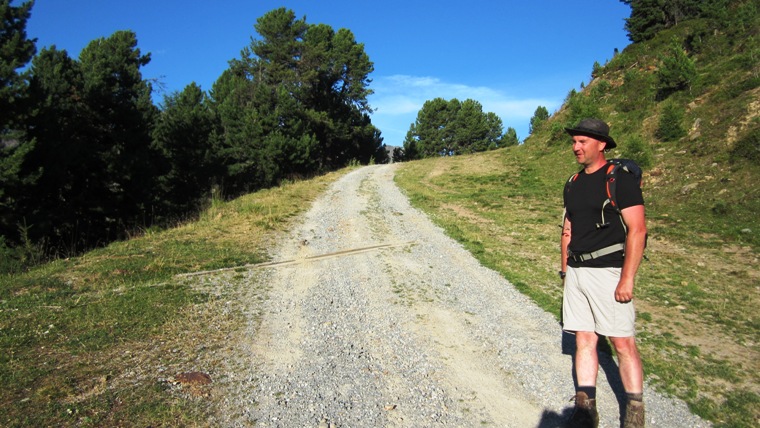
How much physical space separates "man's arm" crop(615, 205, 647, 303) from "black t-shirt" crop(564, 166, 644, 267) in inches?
2.4

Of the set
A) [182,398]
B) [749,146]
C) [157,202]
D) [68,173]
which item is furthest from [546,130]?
[182,398]

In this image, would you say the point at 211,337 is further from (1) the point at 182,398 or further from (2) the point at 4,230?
(2) the point at 4,230

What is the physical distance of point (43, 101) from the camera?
13.5m

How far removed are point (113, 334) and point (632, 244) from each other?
17.1 ft

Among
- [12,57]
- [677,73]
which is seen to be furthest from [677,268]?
[12,57]

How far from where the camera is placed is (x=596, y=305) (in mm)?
3010

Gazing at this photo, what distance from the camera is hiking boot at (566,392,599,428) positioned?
295 centimetres

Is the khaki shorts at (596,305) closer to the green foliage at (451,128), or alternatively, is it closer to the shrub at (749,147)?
the shrub at (749,147)

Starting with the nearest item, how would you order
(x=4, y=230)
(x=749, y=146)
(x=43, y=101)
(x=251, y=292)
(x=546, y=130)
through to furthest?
(x=251, y=292)
(x=749, y=146)
(x=4, y=230)
(x=43, y=101)
(x=546, y=130)

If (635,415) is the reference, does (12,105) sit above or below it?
above

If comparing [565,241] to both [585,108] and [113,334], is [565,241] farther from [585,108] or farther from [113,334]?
[585,108]

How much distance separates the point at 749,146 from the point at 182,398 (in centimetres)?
1449

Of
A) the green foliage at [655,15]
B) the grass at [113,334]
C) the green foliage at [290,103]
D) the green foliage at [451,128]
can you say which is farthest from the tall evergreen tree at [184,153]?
the green foliage at [451,128]

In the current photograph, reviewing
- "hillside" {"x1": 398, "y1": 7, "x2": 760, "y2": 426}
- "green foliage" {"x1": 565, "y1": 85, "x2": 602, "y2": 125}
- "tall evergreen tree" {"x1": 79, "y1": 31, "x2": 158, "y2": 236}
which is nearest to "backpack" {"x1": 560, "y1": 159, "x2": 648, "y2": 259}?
"hillside" {"x1": 398, "y1": 7, "x2": 760, "y2": 426}
